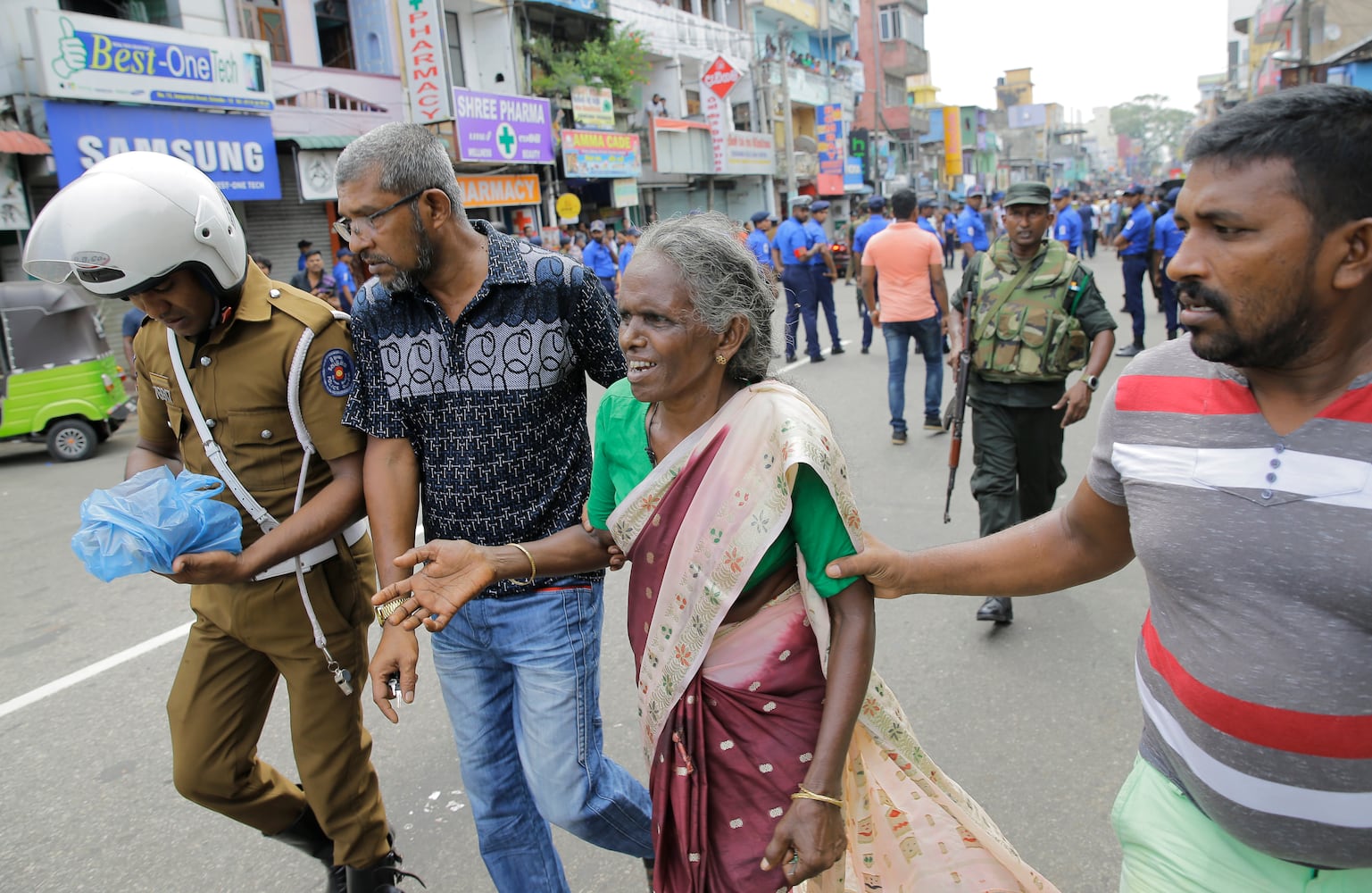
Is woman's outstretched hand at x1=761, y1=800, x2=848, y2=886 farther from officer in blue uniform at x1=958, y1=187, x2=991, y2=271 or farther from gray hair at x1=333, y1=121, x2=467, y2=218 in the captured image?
officer in blue uniform at x1=958, y1=187, x2=991, y2=271

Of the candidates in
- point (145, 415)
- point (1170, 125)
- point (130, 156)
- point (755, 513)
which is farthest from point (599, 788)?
point (1170, 125)

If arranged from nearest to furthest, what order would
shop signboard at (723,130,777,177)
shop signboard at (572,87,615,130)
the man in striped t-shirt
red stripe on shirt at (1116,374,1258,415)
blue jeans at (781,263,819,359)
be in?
the man in striped t-shirt < red stripe on shirt at (1116,374,1258,415) < blue jeans at (781,263,819,359) < shop signboard at (572,87,615,130) < shop signboard at (723,130,777,177)

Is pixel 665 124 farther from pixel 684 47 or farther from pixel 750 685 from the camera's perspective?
pixel 750 685

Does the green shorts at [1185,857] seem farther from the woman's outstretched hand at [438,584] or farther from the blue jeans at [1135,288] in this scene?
the blue jeans at [1135,288]

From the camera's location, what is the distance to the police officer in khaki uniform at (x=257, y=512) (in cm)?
233

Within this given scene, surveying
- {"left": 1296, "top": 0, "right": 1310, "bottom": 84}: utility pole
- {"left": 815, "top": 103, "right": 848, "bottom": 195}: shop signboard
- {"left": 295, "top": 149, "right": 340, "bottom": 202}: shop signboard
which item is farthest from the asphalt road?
{"left": 815, "top": 103, "right": 848, "bottom": 195}: shop signboard

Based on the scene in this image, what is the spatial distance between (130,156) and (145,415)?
730 mm

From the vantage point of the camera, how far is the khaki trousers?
8.02ft

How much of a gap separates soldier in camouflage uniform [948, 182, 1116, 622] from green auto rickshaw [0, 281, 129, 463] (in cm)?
840

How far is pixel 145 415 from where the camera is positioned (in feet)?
8.82

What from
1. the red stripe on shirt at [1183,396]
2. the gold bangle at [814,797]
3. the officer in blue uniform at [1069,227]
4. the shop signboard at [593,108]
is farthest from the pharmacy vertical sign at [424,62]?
the red stripe on shirt at [1183,396]

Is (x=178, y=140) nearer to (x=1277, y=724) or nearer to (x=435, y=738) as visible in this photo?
(x=435, y=738)

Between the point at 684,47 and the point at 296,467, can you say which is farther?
the point at 684,47

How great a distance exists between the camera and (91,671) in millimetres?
4371
